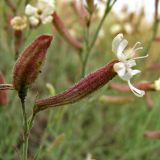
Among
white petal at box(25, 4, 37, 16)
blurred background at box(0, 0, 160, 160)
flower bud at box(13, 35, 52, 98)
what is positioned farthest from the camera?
blurred background at box(0, 0, 160, 160)

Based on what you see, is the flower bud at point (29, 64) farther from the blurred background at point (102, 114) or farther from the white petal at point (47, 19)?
the blurred background at point (102, 114)

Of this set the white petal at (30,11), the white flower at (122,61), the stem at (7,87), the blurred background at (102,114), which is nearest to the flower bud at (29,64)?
the stem at (7,87)

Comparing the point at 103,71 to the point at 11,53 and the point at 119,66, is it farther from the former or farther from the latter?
the point at 11,53

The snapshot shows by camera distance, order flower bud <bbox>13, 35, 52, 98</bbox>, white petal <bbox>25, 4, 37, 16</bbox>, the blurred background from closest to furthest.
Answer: flower bud <bbox>13, 35, 52, 98</bbox> → white petal <bbox>25, 4, 37, 16</bbox> → the blurred background

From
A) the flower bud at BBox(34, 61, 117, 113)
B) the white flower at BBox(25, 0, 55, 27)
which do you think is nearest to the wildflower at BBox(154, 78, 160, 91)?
the white flower at BBox(25, 0, 55, 27)

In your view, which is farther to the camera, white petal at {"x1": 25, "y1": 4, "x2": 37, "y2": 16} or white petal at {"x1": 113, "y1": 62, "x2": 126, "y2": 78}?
white petal at {"x1": 25, "y1": 4, "x2": 37, "y2": 16}

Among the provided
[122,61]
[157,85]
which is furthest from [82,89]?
[157,85]

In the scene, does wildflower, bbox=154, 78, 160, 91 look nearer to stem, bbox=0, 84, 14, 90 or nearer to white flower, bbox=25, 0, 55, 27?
white flower, bbox=25, 0, 55, 27
